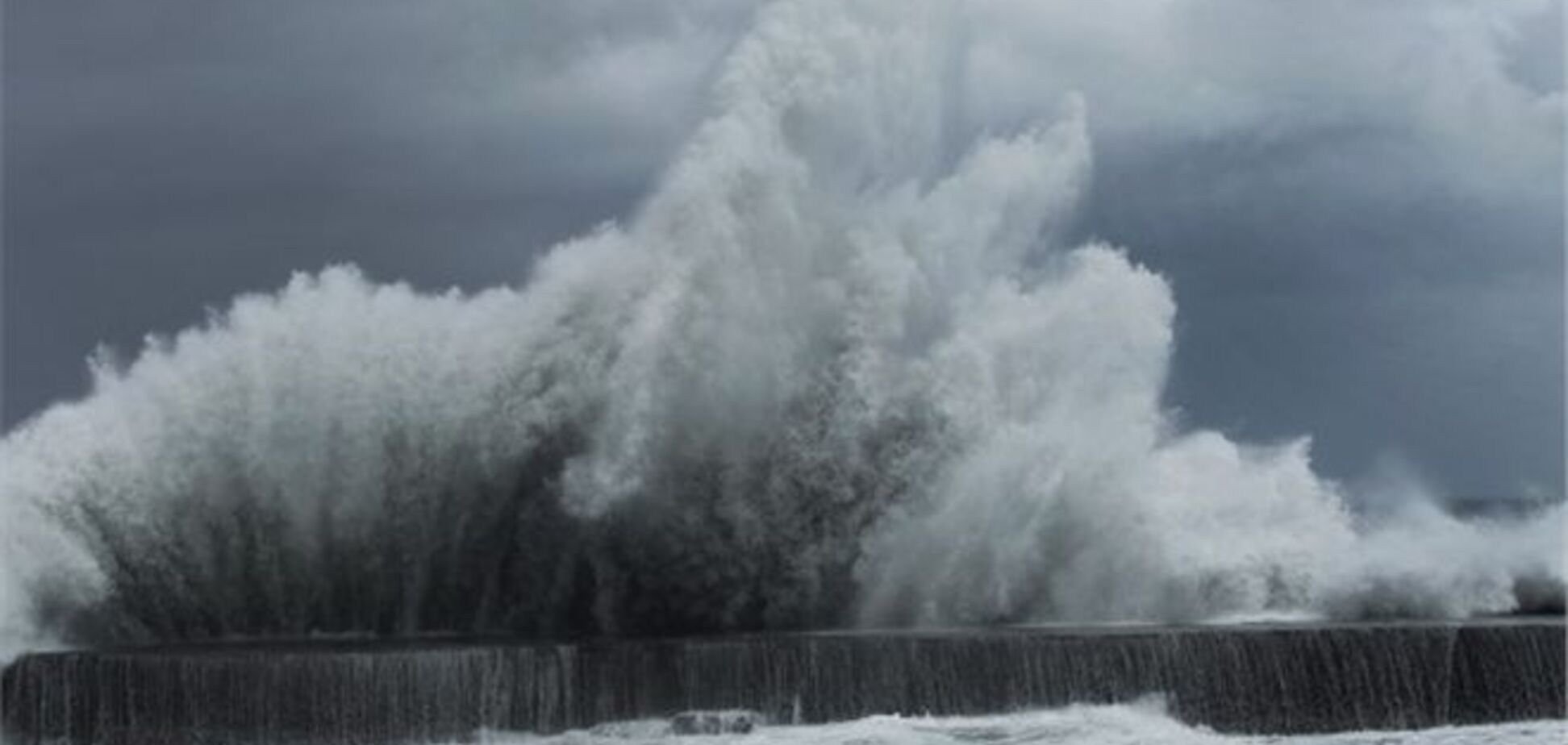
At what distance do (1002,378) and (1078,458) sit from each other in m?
1.59

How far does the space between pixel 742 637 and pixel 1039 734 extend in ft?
10.1

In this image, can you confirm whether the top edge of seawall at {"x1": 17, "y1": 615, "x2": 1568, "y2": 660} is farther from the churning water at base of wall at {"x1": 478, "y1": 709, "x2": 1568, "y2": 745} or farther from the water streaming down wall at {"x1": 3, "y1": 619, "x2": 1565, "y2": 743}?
the churning water at base of wall at {"x1": 478, "y1": 709, "x2": 1568, "y2": 745}

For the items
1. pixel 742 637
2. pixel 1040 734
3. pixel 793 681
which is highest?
pixel 742 637

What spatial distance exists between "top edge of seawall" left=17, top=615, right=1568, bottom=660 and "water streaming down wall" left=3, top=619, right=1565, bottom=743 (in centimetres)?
10

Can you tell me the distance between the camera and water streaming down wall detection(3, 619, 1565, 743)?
19.9m

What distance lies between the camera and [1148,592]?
26172mm

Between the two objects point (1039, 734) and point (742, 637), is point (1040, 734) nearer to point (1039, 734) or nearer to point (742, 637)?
point (1039, 734)

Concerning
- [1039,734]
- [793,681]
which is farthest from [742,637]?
[1039,734]

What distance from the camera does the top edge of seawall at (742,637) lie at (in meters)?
20.9

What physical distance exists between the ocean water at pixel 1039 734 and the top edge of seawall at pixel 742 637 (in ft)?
2.83

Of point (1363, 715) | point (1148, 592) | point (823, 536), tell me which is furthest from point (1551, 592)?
point (823, 536)

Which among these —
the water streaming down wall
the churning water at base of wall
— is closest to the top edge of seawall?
the water streaming down wall

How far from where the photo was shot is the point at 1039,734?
1988 cm

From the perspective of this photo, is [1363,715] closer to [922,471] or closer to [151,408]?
[922,471]
